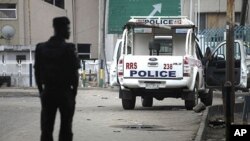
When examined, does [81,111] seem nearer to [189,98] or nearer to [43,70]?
[189,98]

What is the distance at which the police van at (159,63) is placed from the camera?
A: 1808 centimetres

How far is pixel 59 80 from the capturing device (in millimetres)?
8305

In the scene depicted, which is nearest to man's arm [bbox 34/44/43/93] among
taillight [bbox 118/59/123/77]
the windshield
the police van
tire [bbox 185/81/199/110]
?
the police van

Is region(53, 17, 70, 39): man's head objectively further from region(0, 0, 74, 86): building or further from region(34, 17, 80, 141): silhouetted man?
region(0, 0, 74, 86): building

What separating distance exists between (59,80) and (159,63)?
9.92 meters

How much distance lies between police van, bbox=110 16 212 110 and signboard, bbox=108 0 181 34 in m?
16.0

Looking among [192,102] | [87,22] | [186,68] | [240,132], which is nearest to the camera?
[240,132]

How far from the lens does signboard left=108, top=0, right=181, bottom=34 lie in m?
36.3

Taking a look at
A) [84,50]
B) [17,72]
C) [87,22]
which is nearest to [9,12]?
[87,22]

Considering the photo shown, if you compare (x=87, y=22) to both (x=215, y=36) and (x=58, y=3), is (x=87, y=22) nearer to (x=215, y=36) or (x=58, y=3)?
(x=58, y=3)

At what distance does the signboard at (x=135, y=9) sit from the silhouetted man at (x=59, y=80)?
2799cm

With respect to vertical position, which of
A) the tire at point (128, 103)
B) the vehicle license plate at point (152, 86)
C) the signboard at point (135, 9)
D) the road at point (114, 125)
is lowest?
the road at point (114, 125)

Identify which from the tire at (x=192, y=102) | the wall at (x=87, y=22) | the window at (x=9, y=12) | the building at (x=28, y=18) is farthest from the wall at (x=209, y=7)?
the tire at (x=192, y=102)

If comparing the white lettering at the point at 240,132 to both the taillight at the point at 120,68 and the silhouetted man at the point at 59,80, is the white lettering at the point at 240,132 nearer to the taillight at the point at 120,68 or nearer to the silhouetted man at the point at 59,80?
the silhouetted man at the point at 59,80
